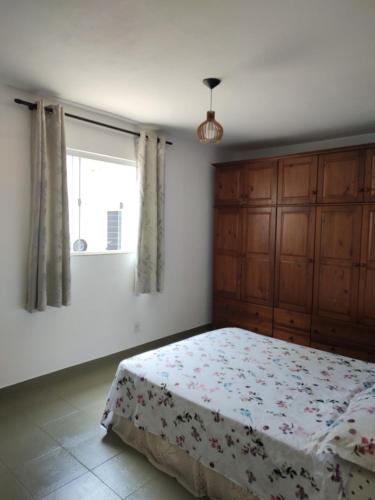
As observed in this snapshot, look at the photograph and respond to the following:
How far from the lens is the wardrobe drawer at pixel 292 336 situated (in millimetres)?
3734

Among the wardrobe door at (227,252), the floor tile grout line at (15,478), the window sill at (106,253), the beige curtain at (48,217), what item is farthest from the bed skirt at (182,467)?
Answer: the wardrobe door at (227,252)

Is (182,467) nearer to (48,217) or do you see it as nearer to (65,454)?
(65,454)

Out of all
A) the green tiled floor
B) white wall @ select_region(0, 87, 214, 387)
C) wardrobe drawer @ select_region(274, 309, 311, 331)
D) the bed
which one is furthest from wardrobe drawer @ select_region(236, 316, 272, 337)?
the green tiled floor

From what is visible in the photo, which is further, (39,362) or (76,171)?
(76,171)

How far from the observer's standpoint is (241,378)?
210cm

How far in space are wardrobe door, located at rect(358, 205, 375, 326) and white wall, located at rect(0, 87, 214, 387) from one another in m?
1.94

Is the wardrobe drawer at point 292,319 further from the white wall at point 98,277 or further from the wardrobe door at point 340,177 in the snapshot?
the wardrobe door at point 340,177

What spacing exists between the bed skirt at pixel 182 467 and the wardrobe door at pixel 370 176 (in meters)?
2.78

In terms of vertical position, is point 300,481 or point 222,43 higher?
point 222,43

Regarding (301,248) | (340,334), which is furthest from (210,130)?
(340,334)


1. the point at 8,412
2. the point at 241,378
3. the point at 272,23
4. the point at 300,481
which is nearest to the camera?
the point at 300,481

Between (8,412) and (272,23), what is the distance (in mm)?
3063

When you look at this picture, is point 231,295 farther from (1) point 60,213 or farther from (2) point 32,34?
(2) point 32,34

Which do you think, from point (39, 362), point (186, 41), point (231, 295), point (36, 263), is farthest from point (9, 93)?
point (231, 295)
